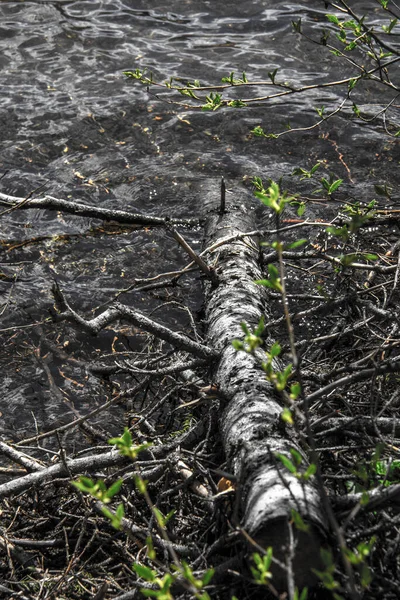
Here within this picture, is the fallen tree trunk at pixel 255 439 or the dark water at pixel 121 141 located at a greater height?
the fallen tree trunk at pixel 255 439

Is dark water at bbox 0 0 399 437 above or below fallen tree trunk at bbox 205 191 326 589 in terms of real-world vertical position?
below

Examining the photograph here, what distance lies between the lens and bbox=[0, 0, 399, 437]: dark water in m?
5.57

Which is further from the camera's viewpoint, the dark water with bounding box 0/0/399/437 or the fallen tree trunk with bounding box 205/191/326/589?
the dark water with bounding box 0/0/399/437

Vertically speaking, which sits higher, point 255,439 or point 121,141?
point 255,439

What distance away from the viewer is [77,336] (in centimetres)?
530

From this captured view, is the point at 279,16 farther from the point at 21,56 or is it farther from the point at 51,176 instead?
the point at 51,176

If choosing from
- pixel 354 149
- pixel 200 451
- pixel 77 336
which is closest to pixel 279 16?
pixel 354 149

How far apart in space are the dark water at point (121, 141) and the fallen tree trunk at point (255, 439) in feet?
2.87

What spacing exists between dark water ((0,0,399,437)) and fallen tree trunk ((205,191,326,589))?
2.87ft

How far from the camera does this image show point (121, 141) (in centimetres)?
785

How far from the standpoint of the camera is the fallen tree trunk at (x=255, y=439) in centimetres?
252

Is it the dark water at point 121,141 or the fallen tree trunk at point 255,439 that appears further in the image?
the dark water at point 121,141

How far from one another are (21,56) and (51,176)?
132 inches

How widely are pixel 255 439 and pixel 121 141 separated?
5.55 metres
